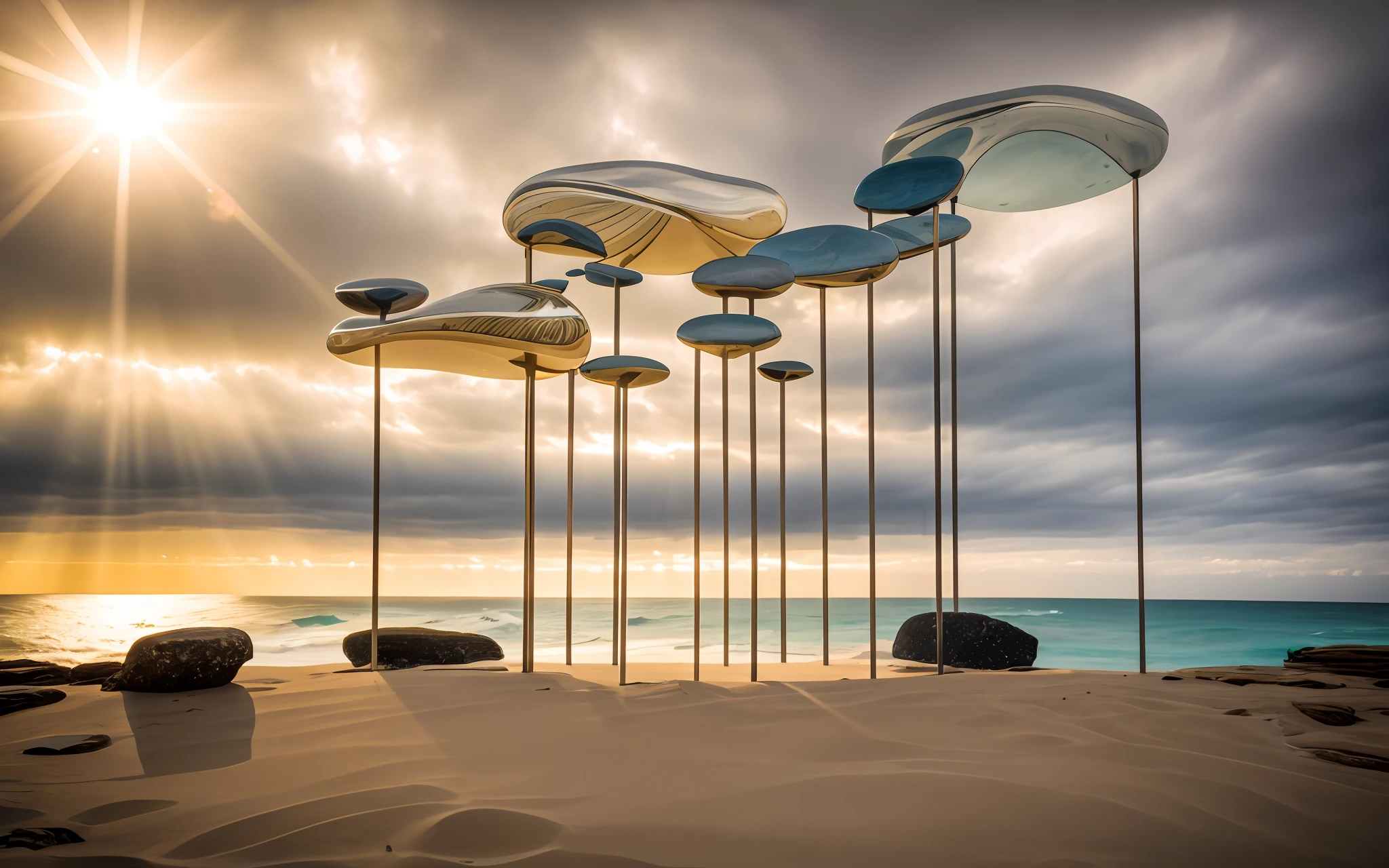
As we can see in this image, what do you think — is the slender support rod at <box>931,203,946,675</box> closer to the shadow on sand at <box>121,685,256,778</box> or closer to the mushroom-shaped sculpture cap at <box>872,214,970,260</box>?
the mushroom-shaped sculpture cap at <box>872,214,970,260</box>

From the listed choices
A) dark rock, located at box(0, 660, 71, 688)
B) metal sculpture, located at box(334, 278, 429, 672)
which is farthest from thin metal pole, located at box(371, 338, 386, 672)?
dark rock, located at box(0, 660, 71, 688)

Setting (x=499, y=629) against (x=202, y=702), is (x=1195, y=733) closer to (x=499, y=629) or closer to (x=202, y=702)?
(x=202, y=702)

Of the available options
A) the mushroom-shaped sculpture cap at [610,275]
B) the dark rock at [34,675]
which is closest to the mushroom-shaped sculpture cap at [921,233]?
the mushroom-shaped sculpture cap at [610,275]

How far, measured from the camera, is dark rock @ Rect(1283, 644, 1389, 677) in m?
5.92

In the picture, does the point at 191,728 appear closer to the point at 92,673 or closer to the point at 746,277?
the point at 92,673

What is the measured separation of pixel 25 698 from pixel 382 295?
12.8 feet

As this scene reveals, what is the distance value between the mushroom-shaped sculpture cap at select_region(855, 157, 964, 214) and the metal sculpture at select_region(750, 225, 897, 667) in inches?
13.3

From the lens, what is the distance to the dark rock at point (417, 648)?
757 cm

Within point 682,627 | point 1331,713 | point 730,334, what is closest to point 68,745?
point 730,334

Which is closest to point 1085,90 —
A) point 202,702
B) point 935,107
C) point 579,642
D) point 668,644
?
point 935,107

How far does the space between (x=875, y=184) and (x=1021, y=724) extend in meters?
4.19

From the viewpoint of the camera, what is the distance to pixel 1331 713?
4082 mm

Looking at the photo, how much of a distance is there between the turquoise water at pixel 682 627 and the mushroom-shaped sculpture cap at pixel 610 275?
19.9ft

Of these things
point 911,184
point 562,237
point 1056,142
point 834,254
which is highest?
point 1056,142
